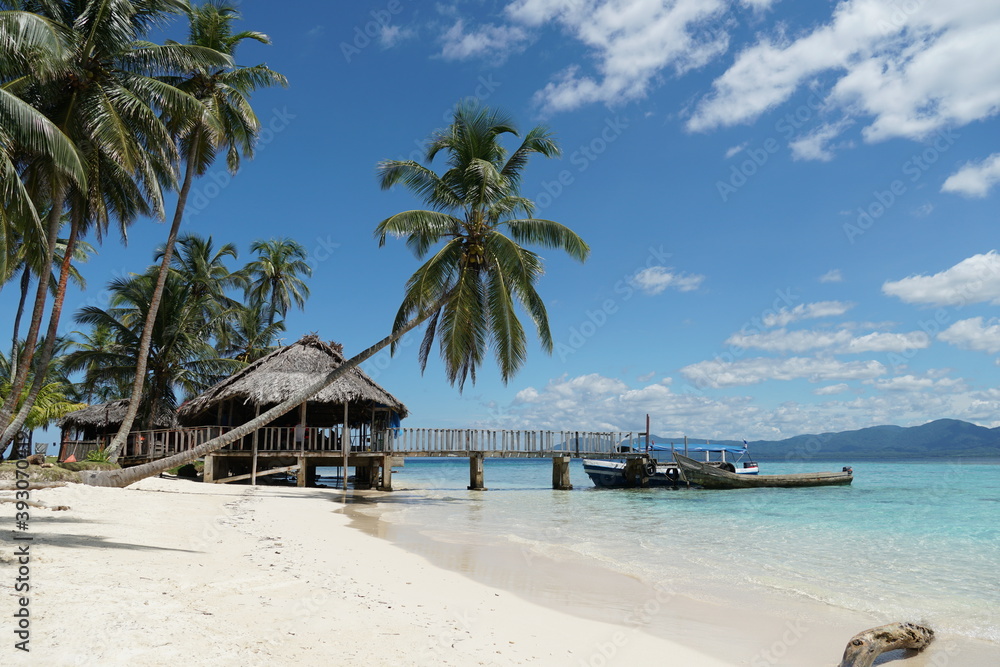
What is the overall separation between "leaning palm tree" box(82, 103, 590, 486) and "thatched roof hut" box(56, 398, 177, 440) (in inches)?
525

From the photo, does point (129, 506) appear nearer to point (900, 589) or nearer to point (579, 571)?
point (579, 571)

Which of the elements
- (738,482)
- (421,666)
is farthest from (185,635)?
(738,482)

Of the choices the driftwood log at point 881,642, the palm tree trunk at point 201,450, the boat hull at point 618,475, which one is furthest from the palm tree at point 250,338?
the driftwood log at point 881,642

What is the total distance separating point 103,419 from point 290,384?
1136 cm

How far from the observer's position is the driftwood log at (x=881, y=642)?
4883mm

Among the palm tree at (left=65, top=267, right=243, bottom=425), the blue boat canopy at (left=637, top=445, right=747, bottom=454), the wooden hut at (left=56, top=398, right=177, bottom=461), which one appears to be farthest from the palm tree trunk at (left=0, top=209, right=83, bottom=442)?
the blue boat canopy at (left=637, top=445, right=747, bottom=454)

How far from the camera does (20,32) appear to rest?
24.9 ft

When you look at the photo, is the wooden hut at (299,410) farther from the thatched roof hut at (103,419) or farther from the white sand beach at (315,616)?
the white sand beach at (315,616)

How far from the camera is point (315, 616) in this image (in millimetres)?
4895

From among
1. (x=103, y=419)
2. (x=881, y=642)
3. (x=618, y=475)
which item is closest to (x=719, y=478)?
(x=618, y=475)

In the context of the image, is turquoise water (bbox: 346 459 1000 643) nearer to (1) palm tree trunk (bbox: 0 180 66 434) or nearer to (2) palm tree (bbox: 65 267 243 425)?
(1) palm tree trunk (bbox: 0 180 66 434)

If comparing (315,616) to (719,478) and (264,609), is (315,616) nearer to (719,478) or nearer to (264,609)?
(264,609)

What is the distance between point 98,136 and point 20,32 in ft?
9.77

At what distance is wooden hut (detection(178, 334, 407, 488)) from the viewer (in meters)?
20.9
